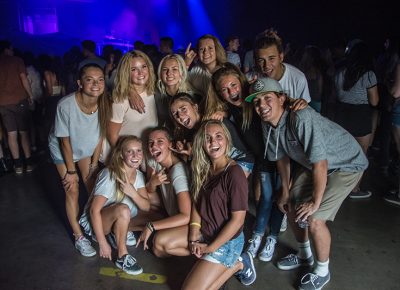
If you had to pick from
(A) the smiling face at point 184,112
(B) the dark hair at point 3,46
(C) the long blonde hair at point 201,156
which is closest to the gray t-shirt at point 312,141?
(C) the long blonde hair at point 201,156

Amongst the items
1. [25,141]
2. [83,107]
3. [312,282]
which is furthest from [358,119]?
[25,141]

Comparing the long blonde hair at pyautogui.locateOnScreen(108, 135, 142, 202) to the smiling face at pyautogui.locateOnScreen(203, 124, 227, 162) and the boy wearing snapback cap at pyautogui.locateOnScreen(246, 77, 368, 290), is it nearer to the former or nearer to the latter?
the smiling face at pyautogui.locateOnScreen(203, 124, 227, 162)

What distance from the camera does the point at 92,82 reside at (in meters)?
3.04

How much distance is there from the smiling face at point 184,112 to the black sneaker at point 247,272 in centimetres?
126

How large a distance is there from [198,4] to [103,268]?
1650 cm

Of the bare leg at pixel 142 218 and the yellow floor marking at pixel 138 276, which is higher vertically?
the bare leg at pixel 142 218

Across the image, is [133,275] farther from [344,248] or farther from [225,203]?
[344,248]

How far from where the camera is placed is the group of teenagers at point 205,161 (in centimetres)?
256

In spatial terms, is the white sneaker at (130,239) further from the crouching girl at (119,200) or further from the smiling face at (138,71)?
the smiling face at (138,71)

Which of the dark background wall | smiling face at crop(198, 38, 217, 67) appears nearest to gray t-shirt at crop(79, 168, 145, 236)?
smiling face at crop(198, 38, 217, 67)

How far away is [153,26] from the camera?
20047 mm

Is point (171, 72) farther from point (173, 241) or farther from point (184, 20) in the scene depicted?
point (184, 20)

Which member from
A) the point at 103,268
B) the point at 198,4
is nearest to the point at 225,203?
the point at 103,268

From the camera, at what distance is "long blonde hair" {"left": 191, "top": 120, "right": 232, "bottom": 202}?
2.68 metres
